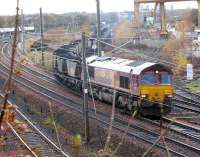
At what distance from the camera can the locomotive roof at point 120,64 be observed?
26.7 m

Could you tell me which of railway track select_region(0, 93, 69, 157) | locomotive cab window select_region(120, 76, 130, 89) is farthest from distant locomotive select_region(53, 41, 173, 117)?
railway track select_region(0, 93, 69, 157)

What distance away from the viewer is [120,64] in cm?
2916

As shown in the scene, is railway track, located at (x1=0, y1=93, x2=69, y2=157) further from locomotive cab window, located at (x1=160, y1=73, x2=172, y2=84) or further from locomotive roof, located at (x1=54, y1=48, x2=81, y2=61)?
locomotive roof, located at (x1=54, y1=48, x2=81, y2=61)

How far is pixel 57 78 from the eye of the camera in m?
42.4

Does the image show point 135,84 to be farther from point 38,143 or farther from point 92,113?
point 38,143

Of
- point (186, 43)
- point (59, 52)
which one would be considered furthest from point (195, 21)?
point (59, 52)

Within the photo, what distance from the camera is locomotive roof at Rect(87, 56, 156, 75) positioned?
2670 centimetres

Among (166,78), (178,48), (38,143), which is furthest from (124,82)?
(178,48)

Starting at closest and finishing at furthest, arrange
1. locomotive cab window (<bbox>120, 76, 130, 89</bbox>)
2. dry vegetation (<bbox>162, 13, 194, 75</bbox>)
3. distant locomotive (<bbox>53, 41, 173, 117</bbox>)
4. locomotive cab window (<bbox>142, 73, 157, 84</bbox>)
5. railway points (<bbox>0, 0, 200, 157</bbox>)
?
railway points (<bbox>0, 0, 200, 157</bbox>) < distant locomotive (<bbox>53, 41, 173, 117</bbox>) < locomotive cab window (<bbox>142, 73, 157, 84</bbox>) < locomotive cab window (<bbox>120, 76, 130, 89</bbox>) < dry vegetation (<bbox>162, 13, 194, 75</bbox>)

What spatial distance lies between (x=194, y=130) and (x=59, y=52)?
21223mm

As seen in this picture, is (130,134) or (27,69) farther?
(27,69)

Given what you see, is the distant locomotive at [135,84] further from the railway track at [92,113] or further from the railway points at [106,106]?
the railway track at [92,113]

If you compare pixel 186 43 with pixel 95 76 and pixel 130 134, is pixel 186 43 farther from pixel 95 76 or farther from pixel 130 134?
pixel 130 134

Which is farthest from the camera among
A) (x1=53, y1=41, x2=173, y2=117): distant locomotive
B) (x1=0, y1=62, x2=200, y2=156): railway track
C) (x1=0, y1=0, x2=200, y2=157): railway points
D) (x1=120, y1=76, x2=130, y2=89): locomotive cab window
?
(x1=120, y1=76, x2=130, y2=89): locomotive cab window
